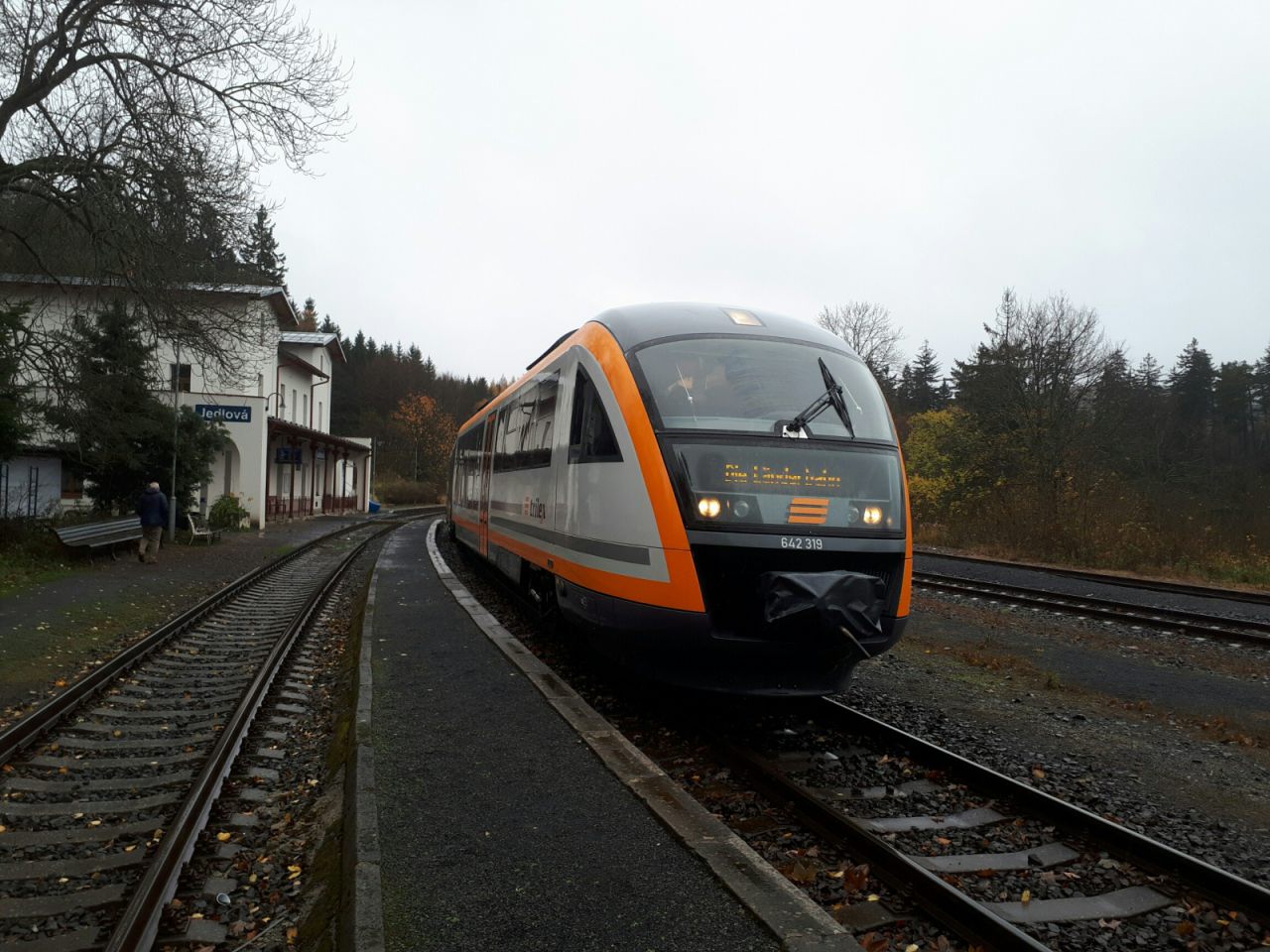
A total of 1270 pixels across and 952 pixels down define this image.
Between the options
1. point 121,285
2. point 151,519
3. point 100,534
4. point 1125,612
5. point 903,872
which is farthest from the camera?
point 151,519

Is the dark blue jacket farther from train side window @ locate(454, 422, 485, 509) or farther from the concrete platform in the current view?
the concrete platform

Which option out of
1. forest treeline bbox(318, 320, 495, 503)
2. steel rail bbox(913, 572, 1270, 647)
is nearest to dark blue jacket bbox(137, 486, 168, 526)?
steel rail bbox(913, 572, 1270, 647)

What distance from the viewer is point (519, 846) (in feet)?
13.1

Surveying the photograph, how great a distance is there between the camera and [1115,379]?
30219 mm

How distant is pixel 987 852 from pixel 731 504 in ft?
7.63

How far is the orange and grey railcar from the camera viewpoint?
5309mm

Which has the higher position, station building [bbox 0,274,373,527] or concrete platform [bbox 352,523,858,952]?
station building [bbox 0,274,373,527]

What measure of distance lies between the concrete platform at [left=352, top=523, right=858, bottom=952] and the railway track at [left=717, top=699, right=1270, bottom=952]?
1.96ft

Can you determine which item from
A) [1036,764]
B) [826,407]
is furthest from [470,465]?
[1036,764]

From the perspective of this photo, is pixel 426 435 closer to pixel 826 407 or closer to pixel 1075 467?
pixel 1075 467

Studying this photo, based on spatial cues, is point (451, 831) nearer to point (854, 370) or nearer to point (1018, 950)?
point (1018, 950)

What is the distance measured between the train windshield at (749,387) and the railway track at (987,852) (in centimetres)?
208

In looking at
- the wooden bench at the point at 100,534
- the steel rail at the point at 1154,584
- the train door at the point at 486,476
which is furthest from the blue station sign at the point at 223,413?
the steel rail at the point at 1154,584

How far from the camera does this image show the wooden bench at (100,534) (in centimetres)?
1568
